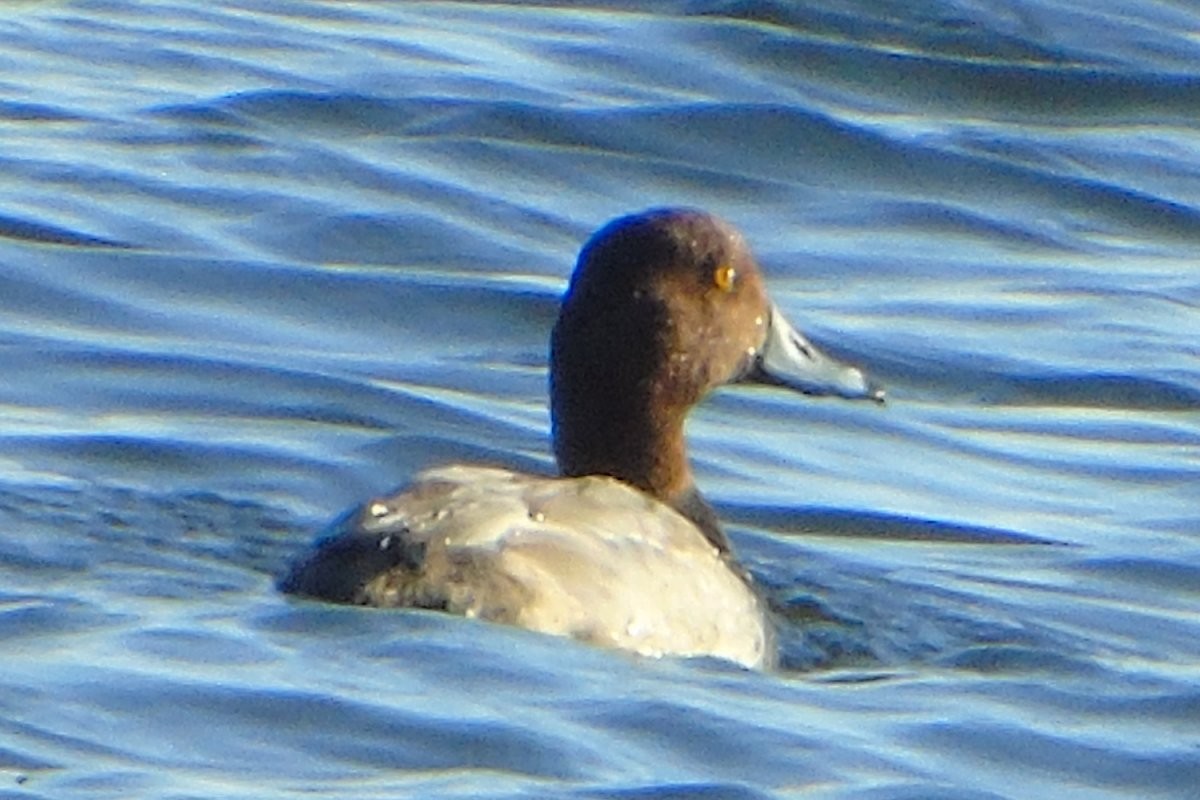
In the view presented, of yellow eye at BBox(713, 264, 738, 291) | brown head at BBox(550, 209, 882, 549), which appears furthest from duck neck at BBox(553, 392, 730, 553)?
yellow eye at BBox(713, 264, 738, 291)

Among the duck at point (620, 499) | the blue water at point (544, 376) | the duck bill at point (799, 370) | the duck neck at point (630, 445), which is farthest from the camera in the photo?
the duck bill at point (799, 370)

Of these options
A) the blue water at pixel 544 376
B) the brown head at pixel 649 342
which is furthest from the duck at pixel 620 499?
the blue water at pixel 544 376

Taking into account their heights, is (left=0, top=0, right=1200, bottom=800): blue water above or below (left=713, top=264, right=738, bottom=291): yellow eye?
below

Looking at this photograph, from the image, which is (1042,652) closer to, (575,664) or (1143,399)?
(575,664)

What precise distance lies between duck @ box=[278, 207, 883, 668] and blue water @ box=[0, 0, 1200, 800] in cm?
11

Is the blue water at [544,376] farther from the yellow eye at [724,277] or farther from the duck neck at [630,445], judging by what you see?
the yellow eye at [724,277]

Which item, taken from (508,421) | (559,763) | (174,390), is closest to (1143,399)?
(508,421)

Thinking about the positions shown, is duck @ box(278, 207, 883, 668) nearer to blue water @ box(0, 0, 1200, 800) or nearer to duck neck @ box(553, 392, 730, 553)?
duck neck @ box(553, 392, 730, 553)

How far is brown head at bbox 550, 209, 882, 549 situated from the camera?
32.1 ft

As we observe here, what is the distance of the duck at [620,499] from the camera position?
27.7 feet

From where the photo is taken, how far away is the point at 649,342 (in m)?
9.90

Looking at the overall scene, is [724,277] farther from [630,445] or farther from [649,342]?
[630,445]

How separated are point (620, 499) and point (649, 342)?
0.80 m

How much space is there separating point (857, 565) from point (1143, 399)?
2.83 m
